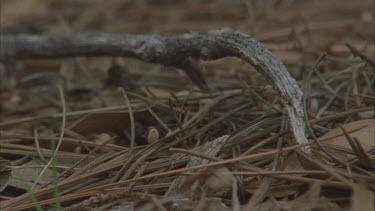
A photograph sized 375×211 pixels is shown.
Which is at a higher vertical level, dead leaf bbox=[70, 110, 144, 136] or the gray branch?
the gray branch

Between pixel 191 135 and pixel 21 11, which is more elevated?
pixel 21 11

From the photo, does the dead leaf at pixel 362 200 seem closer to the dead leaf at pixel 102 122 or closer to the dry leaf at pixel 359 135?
the dry leaf at pixel 359 135

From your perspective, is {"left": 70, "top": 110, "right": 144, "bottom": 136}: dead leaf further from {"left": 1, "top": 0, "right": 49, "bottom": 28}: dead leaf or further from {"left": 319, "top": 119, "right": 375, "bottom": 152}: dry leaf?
{"left": 1, "top": 0, "right": 49, "bottom": 28}: dead leaf

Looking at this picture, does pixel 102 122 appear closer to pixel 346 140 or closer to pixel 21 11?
pixel 346 140

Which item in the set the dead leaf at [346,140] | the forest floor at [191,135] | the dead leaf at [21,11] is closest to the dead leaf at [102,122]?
the forest floor at [191,135]

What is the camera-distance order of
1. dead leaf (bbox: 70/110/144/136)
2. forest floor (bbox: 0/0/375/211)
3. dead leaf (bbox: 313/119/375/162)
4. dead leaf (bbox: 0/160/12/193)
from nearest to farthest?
forest floor (bbox: 0/0/375/211)
dead leaf (bbox: 313/119/375/162)
dead leaf (bbox: 0/160/12/193)
dead leaf (bbox: 70/110/144/136)

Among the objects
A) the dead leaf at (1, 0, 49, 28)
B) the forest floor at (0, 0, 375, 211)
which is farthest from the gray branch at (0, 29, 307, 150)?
the dead leaf at (1, 0, 49, 28)

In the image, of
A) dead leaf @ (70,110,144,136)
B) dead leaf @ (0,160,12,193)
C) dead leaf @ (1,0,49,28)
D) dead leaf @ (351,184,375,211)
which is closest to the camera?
dead leaf @ (351,184,375,211)

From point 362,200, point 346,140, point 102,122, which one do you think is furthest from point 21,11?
point 362,200

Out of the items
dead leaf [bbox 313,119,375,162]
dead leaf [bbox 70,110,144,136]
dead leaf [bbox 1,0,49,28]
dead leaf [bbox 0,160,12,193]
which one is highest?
dead leaf [bbox 1,0,49,28]
